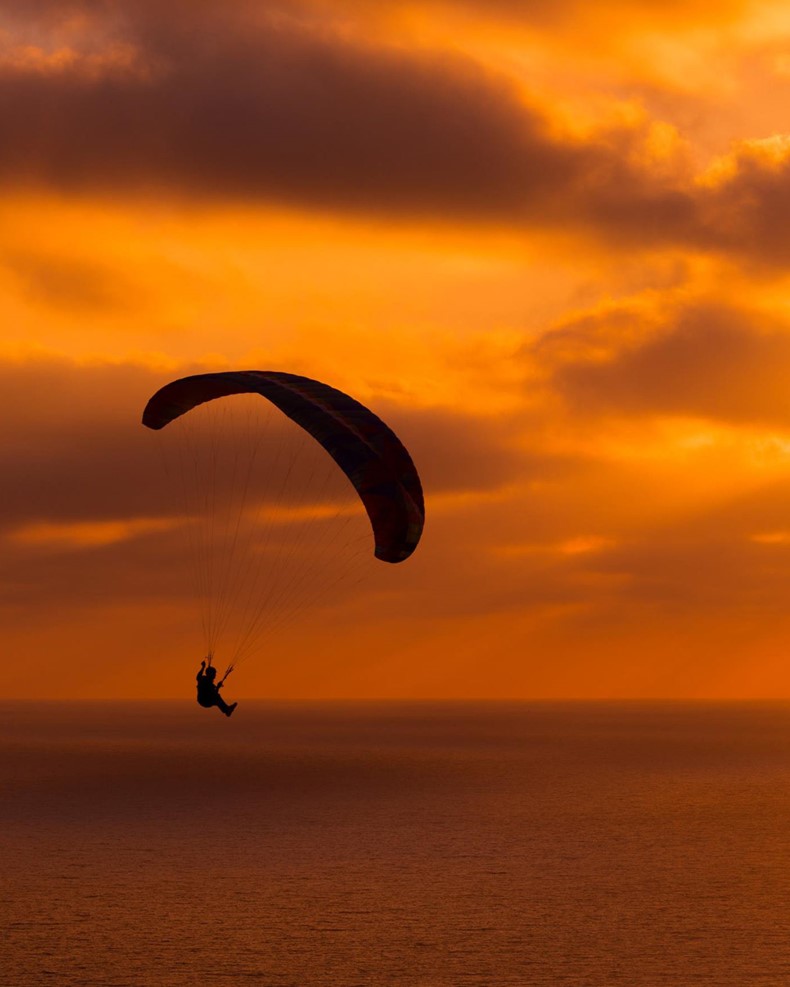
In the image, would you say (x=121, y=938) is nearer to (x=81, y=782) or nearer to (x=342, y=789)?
(x=342, y=789)

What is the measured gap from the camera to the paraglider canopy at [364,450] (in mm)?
37750

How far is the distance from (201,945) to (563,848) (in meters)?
41.4

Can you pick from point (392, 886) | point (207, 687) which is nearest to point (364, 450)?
point (207, 687)

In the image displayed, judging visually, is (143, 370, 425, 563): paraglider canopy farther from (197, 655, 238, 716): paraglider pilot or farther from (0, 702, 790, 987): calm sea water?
(0, 702, 790, 987): calm sea water

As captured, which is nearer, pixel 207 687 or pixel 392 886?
pixel 207 687

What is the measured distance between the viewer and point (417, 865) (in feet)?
285

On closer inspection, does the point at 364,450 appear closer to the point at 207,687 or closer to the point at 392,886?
the point at 207,687

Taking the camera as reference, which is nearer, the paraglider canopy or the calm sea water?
the paraglider canopy

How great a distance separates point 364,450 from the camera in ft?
124

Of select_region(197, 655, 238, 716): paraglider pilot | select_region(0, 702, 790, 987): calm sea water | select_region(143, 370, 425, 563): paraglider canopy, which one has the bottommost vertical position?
select_region(0, 702, 790, 987): calm sea water

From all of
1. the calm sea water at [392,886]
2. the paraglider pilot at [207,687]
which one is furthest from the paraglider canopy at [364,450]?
the calm sea water at [392,886]

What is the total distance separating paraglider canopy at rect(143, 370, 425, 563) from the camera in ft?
124

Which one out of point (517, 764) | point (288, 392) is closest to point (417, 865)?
point (288, 392)

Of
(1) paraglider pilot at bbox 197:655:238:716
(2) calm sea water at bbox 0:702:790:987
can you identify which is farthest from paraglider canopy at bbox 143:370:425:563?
(2) calm sea water at bbox 0:702:790:987
